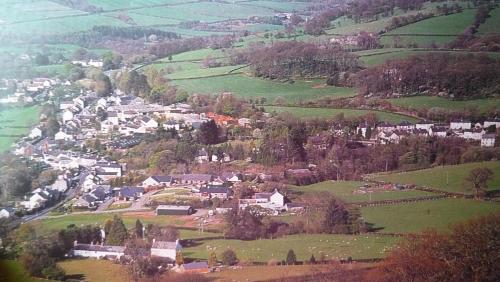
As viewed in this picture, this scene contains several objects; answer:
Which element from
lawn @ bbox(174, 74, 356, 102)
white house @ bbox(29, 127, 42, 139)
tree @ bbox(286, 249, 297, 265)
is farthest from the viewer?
white house @ bbox(29, 127, 42, 139)

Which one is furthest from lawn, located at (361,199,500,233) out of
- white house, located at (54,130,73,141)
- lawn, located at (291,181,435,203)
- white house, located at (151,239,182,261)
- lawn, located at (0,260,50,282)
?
lawn, located at (0,260,50,282)

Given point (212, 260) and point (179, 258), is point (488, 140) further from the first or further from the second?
point (179, 258)

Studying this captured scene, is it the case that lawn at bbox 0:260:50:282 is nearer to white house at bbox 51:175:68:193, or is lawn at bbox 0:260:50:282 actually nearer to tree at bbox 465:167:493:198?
white house at bbox 51:175:68:193

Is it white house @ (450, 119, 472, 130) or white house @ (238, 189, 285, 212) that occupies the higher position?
white house @ (450, 119, 472, 130)

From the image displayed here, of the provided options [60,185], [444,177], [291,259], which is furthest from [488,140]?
[60,185]

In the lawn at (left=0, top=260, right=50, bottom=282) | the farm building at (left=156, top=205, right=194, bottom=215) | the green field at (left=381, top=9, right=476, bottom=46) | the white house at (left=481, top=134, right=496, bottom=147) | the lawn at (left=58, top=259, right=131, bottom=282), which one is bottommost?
the lawn at (left=0, top=260, right=50, bottom=282)

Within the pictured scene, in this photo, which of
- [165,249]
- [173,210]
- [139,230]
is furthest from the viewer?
[173,210]
